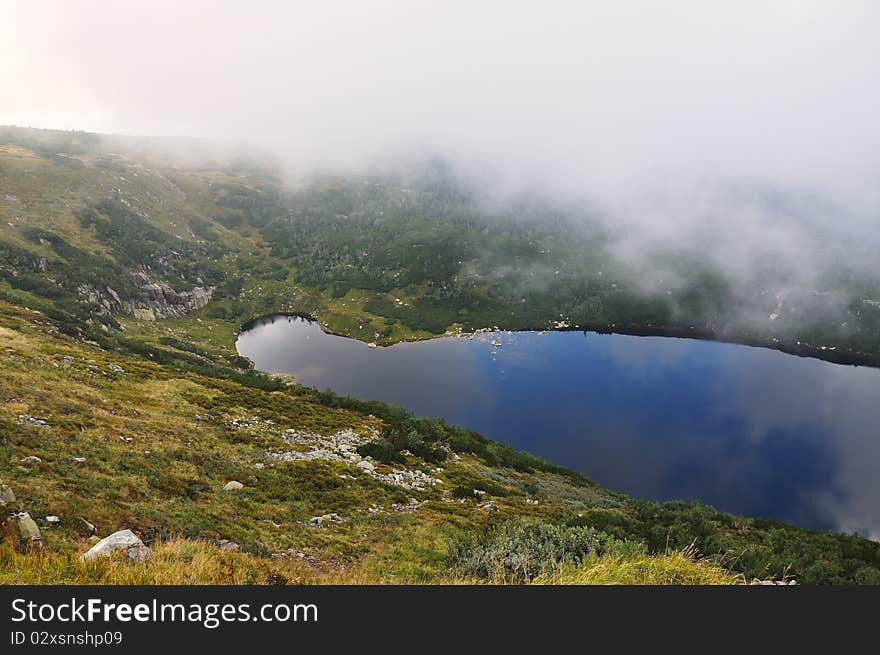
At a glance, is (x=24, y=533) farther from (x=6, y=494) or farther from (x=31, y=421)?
(x=31, y=421)

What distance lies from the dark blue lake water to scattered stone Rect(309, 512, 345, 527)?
5420 cm

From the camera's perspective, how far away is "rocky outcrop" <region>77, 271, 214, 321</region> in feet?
283

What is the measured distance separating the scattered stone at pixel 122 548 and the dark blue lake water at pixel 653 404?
65.3 m

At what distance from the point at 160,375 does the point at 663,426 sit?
8083 centimetres

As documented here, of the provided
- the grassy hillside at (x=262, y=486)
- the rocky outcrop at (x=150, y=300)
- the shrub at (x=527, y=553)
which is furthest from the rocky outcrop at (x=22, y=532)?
the rocky outcrop at (x=150, y=300)

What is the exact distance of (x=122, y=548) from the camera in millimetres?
10141

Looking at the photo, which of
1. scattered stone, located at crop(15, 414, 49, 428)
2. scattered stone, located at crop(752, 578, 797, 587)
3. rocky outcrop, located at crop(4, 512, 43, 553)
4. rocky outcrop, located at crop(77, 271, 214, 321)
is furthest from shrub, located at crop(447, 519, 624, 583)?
rocky outcrop, located at crop(77, 271, 214, 321)

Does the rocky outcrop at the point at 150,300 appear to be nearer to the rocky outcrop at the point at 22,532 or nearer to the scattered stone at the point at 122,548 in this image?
the rocky outcrop at the point at 22,532

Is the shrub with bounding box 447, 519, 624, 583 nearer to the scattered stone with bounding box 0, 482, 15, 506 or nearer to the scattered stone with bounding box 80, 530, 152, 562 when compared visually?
the scattered stone with bounding box 80, 530, 152, 562

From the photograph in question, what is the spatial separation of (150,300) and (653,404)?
11968cm

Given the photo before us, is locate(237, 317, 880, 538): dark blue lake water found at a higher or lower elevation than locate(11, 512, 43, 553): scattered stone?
lower

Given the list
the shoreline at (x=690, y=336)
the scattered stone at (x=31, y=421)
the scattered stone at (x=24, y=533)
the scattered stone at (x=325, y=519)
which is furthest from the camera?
the shoreline at (x=690, y=336)

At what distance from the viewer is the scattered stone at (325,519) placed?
797 inches

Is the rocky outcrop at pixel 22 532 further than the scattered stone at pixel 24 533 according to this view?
No
